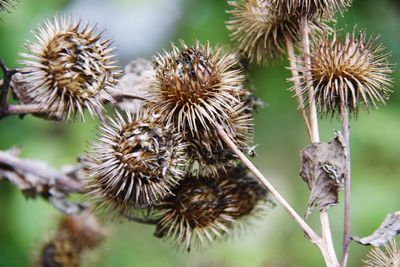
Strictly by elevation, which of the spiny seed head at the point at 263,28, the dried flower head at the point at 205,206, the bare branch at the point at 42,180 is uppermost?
the spiny seed head at the point at 263,28

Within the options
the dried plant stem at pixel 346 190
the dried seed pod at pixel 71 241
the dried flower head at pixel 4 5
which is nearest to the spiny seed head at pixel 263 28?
the dried plant stem at pixel 346 190

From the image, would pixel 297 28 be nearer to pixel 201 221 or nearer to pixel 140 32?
pixel 201 221

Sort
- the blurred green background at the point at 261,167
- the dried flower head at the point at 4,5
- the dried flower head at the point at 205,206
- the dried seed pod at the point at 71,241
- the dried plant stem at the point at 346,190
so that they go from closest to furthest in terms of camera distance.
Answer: the dried plant stem at the point at 346,190, the dried flower head at the point at 4,5, the dried flower head at the point at 205,206, the dried seed pod at the point at 71,241, the blurred green background at the point at 261,167

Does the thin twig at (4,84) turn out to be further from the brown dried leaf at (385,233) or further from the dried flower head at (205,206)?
the brown dried leaf at (385,233)

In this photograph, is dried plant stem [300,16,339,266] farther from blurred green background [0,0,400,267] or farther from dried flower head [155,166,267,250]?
blurred green background [0,0,400,267]

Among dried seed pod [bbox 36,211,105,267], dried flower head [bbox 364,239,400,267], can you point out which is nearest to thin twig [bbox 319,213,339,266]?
dried flower head [bbox 364,239,400,267]

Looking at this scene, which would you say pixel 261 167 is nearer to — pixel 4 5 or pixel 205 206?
pixel 205 206

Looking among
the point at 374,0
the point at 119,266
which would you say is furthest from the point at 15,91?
the point at 374,0
